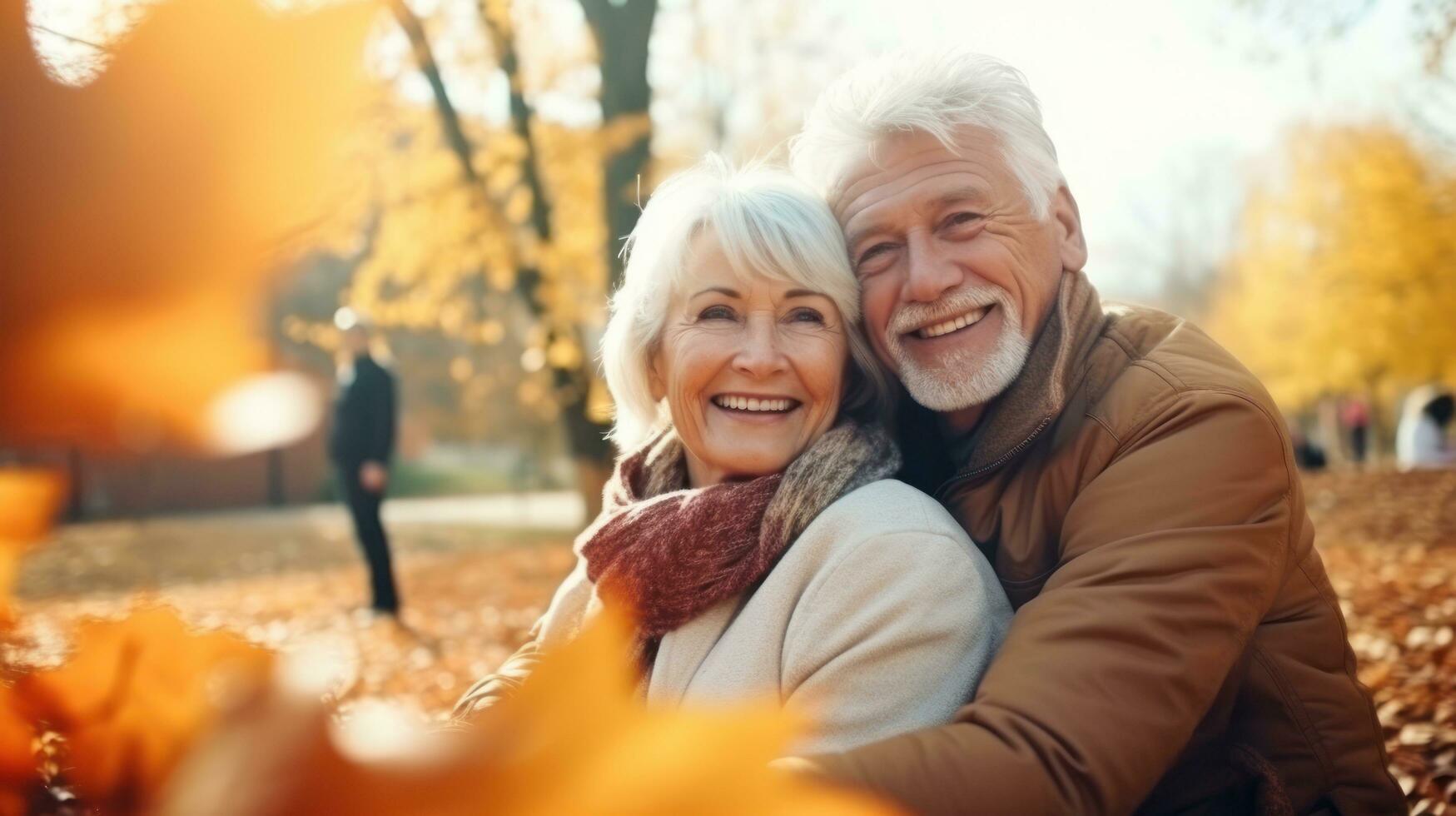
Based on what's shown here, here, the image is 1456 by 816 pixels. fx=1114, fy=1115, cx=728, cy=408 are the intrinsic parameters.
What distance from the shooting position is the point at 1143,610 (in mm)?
1785

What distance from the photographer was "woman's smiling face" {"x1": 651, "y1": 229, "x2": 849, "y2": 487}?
246 cm

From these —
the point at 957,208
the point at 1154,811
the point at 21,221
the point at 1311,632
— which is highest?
the point at 21,221

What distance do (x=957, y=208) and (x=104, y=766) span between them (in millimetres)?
2366

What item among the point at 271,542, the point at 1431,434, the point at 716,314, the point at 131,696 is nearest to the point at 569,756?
the point at 131,696

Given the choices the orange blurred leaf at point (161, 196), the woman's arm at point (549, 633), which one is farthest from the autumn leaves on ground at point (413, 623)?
the woman's arm at point (549, 633)

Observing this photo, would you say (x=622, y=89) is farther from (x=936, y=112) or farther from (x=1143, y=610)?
(x=1143, y=610)

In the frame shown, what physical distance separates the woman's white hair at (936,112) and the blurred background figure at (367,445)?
6.24 meters

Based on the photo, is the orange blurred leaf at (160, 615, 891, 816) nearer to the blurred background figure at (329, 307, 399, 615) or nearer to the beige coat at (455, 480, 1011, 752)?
the beige coat at (455, 480, 1011, 752)

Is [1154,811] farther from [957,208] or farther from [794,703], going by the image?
[957,208]

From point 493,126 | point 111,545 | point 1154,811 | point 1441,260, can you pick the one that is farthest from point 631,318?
point 1441,260

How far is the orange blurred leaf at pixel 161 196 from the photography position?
0.43 m

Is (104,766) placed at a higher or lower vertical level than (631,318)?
higher

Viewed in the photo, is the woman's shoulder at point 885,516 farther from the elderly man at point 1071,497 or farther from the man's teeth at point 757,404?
the man's teeth at point 757,404

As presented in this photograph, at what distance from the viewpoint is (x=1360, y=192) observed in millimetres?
20375
